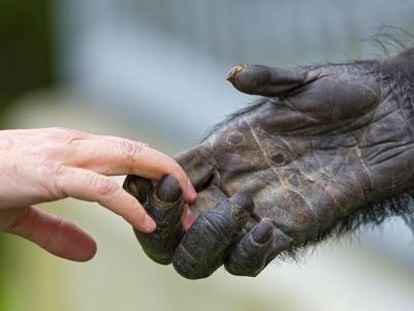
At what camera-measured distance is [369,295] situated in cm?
324

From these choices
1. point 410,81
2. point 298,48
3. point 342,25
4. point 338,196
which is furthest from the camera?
point 298,48

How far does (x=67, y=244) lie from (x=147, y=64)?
131 inches

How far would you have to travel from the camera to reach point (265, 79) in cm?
195

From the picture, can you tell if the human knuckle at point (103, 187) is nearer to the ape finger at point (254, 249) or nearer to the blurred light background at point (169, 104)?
the ape finger at point (254, 249)

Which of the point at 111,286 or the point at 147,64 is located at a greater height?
the point at 147,64

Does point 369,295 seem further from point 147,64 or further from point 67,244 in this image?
point 147,64

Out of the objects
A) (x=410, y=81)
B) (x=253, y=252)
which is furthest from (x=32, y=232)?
(x=410, y=81)

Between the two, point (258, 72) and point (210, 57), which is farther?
point (210, 57)

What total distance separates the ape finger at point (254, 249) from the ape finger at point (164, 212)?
11 cm

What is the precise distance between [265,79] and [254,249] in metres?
0.32

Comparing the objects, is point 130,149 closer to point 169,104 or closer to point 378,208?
point 378,208

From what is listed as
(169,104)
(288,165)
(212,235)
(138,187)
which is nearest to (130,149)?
(138,187)

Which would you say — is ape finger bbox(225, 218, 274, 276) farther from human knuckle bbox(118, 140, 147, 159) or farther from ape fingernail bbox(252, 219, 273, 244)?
human knuckle bbox(118, 140, 147, 159)

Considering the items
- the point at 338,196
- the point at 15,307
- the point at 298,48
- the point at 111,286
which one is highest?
the point at 338,196
